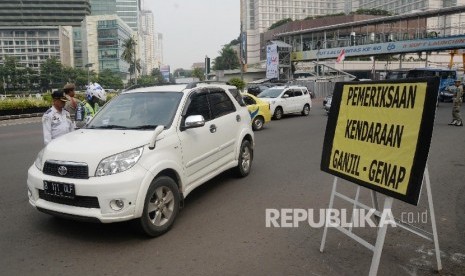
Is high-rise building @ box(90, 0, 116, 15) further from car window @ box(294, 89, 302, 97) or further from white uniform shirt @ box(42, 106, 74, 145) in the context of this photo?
white uniform shirt @ box(42, 106, 74, 145)

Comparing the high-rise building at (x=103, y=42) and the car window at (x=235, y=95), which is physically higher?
the high-rise building at (x=103, y=42)

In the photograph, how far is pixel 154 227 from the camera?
4242 millimetres

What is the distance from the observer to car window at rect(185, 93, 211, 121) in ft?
17.4

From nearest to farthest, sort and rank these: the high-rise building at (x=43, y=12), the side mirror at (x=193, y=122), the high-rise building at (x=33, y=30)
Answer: the side mirror at (x=193, y=122), the high-rise building at (x=33, y=30), the high-rise building at (x=43, y=12)

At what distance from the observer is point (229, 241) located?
414cm

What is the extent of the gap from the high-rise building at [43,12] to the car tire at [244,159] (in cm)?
13471

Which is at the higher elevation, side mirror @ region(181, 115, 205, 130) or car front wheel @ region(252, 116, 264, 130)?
A: side mirror @ region(181, 115, 205, 130)

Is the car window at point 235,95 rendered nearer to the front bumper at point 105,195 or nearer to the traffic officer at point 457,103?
the front bumper at point 105,195

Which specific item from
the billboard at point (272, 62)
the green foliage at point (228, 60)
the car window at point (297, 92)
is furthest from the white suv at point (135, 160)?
the green foliage at point (228, 60)

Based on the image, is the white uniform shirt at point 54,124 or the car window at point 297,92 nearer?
the white uniform shirt at point 54,124

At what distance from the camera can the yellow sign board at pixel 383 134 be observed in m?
2.89

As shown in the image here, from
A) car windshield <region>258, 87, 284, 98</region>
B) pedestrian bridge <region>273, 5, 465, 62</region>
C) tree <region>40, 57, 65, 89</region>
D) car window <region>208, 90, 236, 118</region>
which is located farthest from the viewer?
tree <region>40, 57, 65, 89</region>

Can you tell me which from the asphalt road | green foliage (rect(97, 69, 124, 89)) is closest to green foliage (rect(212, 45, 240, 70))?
green foliage (rect(97, 69, 124, 89))

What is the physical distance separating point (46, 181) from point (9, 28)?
137 m
